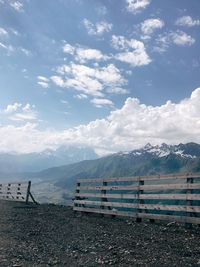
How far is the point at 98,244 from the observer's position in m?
12.8

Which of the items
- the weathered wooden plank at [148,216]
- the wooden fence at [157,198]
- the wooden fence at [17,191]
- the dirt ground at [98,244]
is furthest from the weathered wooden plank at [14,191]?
the dirt ground at [98,244]

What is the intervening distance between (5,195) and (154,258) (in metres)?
36.4

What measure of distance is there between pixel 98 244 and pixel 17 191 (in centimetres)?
2803

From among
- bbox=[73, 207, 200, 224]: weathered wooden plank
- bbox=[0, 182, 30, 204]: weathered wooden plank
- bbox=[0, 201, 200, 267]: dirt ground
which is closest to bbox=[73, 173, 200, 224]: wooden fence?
bbox=[73, 207, 200, 224]: weathered wooden plank

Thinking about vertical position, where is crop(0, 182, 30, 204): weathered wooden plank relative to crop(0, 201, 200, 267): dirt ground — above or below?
above

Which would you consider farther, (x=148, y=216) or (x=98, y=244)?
(x=148, y=216)

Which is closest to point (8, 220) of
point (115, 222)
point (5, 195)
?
point (115, 222)

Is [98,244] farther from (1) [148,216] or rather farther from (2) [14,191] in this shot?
(2) [14,191]

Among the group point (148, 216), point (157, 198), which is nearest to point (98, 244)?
point (157, 198)

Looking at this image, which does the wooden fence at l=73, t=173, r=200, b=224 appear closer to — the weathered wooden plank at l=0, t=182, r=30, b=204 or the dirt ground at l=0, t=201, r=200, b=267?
the dirt ground at l=0, t=201, r=200, b=267

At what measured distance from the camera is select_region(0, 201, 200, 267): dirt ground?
10.4 meters

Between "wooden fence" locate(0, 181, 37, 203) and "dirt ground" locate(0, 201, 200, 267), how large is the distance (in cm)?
1804

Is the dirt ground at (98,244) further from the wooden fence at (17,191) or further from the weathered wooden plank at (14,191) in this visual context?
the weathered wooden plank at (14,191)

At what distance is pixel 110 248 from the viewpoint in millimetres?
11977
